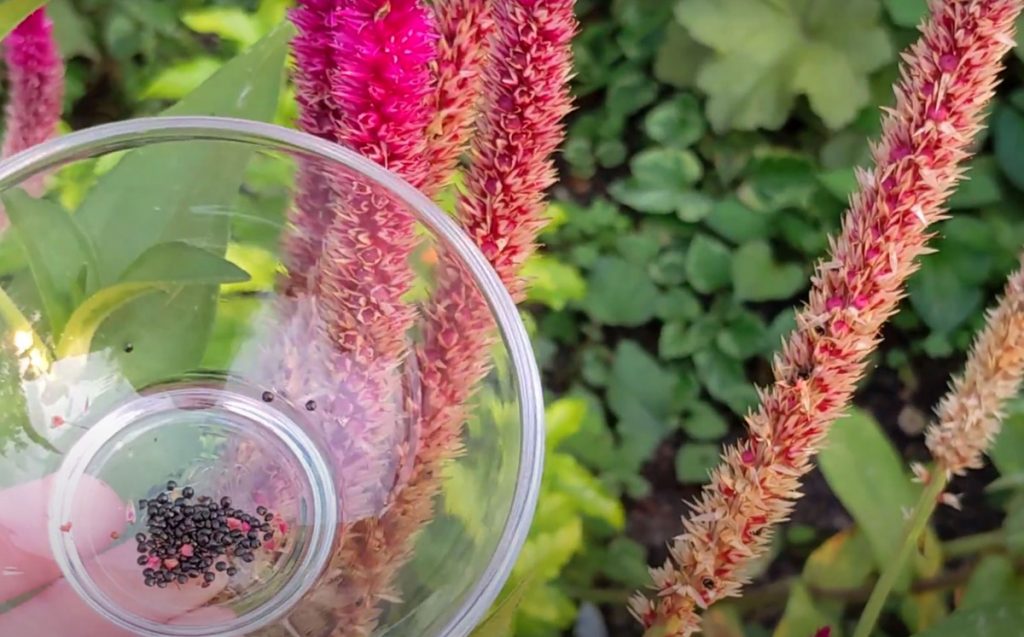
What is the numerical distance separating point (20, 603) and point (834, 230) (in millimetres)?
738

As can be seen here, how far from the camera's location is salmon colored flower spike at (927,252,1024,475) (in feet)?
1.30

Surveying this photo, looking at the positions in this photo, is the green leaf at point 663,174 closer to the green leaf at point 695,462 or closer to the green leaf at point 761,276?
the green leaf at point 761,276

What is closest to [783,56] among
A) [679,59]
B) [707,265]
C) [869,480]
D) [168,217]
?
[679,59]

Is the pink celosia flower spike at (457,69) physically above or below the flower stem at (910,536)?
above

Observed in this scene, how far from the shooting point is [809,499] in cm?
90

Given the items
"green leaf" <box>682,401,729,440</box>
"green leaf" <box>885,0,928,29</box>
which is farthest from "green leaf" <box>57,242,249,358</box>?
"green leaf" <box>885,0,928,29</box>

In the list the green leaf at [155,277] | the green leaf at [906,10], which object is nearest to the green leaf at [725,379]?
the green leaf at [906,10]

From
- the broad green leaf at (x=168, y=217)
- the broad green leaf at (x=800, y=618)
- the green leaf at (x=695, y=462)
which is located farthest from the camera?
the green leaf at (x=695, y=462)

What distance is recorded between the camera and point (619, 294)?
932 millimetres

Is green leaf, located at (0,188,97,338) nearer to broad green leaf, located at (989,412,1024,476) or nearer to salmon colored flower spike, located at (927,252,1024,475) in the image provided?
salmon colored flower spike, located at (927,252,1024,475)

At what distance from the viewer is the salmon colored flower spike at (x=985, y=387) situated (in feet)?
1.30

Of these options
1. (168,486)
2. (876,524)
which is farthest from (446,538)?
(876,524)

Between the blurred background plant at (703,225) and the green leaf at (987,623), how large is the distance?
31 cm

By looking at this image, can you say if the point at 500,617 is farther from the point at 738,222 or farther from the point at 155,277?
the point at 738,222
